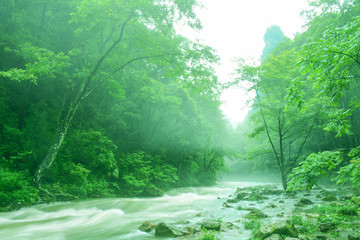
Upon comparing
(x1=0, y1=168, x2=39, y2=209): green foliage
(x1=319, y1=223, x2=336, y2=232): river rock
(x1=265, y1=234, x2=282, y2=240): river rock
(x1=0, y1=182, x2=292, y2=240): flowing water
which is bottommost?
(x1=0, y1=182, x2=292, y2=240): flowing water

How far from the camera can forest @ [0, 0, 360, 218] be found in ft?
13.7

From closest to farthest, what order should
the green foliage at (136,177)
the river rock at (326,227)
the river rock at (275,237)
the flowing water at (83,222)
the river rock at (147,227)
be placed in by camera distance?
the river rock at (275,237), the river rock at (326,227), the flowing water at (83,222), the river rock at (147,227), the green foliage at (136,177)

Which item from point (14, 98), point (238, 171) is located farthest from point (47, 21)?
point (238, 171)

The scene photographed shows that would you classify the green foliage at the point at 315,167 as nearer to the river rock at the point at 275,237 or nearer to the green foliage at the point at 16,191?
the river rock at the point at 275,237

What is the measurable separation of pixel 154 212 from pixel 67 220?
359 cm

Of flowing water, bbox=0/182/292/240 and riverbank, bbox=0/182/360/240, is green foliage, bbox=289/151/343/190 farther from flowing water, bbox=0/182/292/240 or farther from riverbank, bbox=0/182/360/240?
flowing water, bbox=0/182/292/240

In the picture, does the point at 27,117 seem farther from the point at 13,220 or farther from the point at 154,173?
the point at 154,173

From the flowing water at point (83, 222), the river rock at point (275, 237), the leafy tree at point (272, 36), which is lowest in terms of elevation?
A: the flowing water at point (83, 222)

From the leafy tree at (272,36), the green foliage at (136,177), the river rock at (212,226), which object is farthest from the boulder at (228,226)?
the leafy tree at (272,36)

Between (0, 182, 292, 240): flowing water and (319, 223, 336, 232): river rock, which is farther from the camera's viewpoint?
(0, 182, 292, 240): flowing water

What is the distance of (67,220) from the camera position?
699cm

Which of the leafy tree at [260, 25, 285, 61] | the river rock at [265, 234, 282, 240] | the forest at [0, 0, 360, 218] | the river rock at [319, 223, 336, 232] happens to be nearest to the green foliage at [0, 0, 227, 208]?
the forest at [0, 0, 360, 218]

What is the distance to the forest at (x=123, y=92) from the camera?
13.7 ft

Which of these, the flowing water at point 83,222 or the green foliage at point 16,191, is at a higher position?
the green foliage at point 16,191
